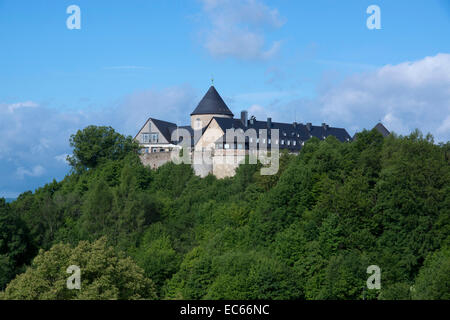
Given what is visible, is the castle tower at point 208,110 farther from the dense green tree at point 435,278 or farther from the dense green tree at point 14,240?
the dense green tree at point 435,278

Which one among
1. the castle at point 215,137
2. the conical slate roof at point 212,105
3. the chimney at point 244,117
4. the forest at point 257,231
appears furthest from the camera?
the conical slate roof at point 212,105

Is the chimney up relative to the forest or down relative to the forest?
up

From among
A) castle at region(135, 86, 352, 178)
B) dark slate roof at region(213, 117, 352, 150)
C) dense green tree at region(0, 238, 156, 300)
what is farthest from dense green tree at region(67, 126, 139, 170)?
dense green tree at region(0, 238, 156, 300)

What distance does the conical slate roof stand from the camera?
80.5 m

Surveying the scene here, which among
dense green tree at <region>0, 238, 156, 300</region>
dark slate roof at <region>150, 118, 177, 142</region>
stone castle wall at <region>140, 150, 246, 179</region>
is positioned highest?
dark slate roof at <region>150, 118, 177, 142</region>

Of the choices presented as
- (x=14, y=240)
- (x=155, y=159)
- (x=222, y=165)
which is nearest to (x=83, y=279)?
(x=14, y=240)

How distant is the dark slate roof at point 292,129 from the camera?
2916 inches

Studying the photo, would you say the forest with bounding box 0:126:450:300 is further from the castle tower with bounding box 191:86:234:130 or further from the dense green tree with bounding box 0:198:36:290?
the castle tower with bounding box 191:86:234:130

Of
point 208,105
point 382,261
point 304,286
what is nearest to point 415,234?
point 382,261

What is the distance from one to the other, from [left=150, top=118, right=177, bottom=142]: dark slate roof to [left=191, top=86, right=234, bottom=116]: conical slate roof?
4.08 meters

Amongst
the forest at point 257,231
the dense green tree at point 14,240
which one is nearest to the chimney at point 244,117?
the forest at point 257,231

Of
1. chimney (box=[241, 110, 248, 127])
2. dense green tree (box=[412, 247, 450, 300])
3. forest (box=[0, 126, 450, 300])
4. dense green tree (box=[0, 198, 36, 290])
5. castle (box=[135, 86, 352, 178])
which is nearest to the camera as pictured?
dense green tree (box=[412, 247, 450, 300])

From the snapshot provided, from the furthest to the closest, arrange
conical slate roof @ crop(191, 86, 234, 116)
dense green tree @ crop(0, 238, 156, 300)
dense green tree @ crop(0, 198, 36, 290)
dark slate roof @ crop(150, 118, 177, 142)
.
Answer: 1. dark slate roof @ crop(150, 118, 177, 142)
2. conical slate roof @ crop(191, 86, 234, 116)
3. dense green tree @ crop(0, 198, 36, 290)
4. dense green tree @ crop(0, 238, 156, 300)
